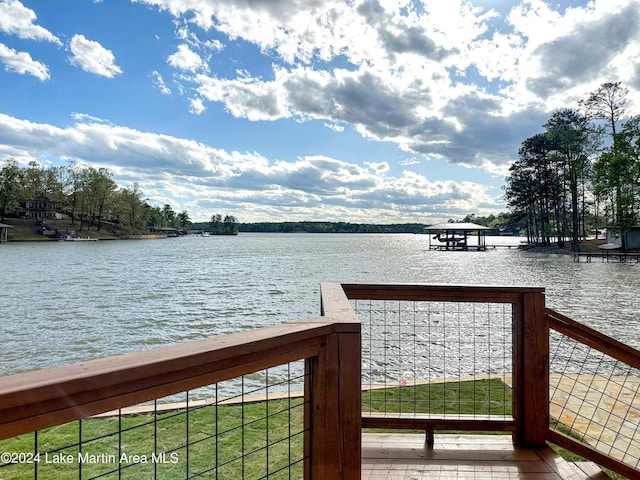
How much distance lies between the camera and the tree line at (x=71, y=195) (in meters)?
58.5

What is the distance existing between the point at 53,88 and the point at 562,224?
43949mm

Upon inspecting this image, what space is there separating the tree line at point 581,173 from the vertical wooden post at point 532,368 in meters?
30.0

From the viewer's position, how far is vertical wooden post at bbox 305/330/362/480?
1.25 metres

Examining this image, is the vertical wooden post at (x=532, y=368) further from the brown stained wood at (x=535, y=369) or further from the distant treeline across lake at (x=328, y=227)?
the distant treeline across lake at (x=328, y=227)

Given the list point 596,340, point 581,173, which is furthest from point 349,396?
point 581,173

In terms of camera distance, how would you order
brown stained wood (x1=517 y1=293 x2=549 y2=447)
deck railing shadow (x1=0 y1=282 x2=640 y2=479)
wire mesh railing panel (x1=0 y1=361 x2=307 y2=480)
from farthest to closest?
wire mesh railing panel (x1=0 y1=361 x2=307 y2=480), brown stained wood (x1=517 y1=293 x2=549 y2=447), deck railing shadow (x1=0 y1=282 x2=640 y2=479)

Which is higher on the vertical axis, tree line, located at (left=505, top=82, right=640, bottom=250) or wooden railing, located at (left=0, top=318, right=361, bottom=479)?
tree line, located at (left=505, top=82, right=640, bottom=250)

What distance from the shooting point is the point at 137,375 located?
83 cm

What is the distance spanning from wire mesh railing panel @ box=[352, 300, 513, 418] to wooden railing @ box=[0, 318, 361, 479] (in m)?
1.09

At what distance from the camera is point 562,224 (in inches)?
1528

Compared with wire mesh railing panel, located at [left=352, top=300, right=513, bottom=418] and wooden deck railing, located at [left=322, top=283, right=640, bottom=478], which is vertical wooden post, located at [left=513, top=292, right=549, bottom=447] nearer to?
wooden deck railing, located at [left=322, top=283, right=640, bottom=478]

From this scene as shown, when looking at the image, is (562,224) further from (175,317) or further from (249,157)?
(175,317)

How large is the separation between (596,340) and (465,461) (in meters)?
1.05

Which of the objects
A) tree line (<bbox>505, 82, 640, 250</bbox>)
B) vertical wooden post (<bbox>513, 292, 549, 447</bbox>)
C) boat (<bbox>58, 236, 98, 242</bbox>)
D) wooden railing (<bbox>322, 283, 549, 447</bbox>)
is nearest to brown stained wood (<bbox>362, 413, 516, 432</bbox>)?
wooden railing (<bbox>322, 283, 549, 447</bbox>)
